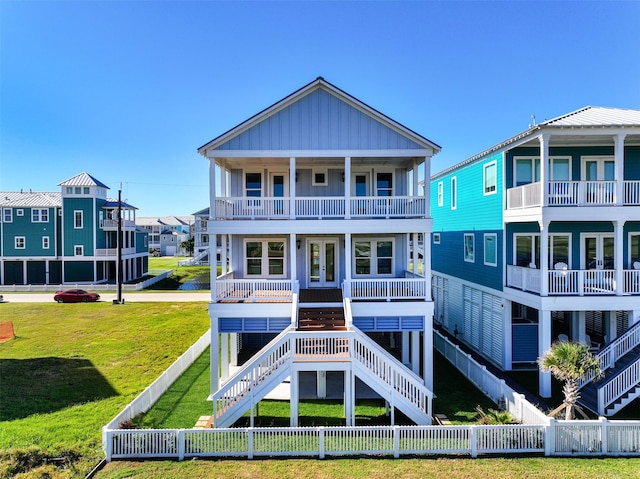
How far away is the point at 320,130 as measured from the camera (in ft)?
45.0

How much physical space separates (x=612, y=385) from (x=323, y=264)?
10426 millimetres

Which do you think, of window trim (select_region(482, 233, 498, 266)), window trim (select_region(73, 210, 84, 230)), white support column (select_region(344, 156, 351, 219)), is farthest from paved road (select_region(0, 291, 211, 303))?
window trim (select_region(482, 233, 498, 266))

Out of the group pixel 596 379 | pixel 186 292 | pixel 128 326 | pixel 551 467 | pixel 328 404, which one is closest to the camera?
pixel 551 467

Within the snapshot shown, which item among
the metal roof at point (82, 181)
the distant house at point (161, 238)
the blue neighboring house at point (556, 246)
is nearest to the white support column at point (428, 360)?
the blue neighboring house at point (556, 246)

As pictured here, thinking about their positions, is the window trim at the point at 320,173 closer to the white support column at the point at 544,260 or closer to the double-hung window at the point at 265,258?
the double-hung window at the point at 265,258

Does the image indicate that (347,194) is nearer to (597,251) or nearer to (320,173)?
(320,173)

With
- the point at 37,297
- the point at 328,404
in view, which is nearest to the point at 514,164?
the point at 328,404

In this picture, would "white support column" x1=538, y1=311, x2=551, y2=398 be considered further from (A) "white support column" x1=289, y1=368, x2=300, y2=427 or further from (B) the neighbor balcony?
(A) "white support column" x1=289, y1=368, x2=300, y2=427

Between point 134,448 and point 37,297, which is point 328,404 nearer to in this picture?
point 134,448

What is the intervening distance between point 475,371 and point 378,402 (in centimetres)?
395

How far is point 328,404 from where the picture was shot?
12.5 m

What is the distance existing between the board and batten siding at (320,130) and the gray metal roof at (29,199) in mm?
35978

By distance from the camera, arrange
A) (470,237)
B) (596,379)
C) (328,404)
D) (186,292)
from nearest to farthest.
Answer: (596,379), (328,404), (470,237), (186,292)

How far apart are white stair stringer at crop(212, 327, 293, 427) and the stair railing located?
9.77m
